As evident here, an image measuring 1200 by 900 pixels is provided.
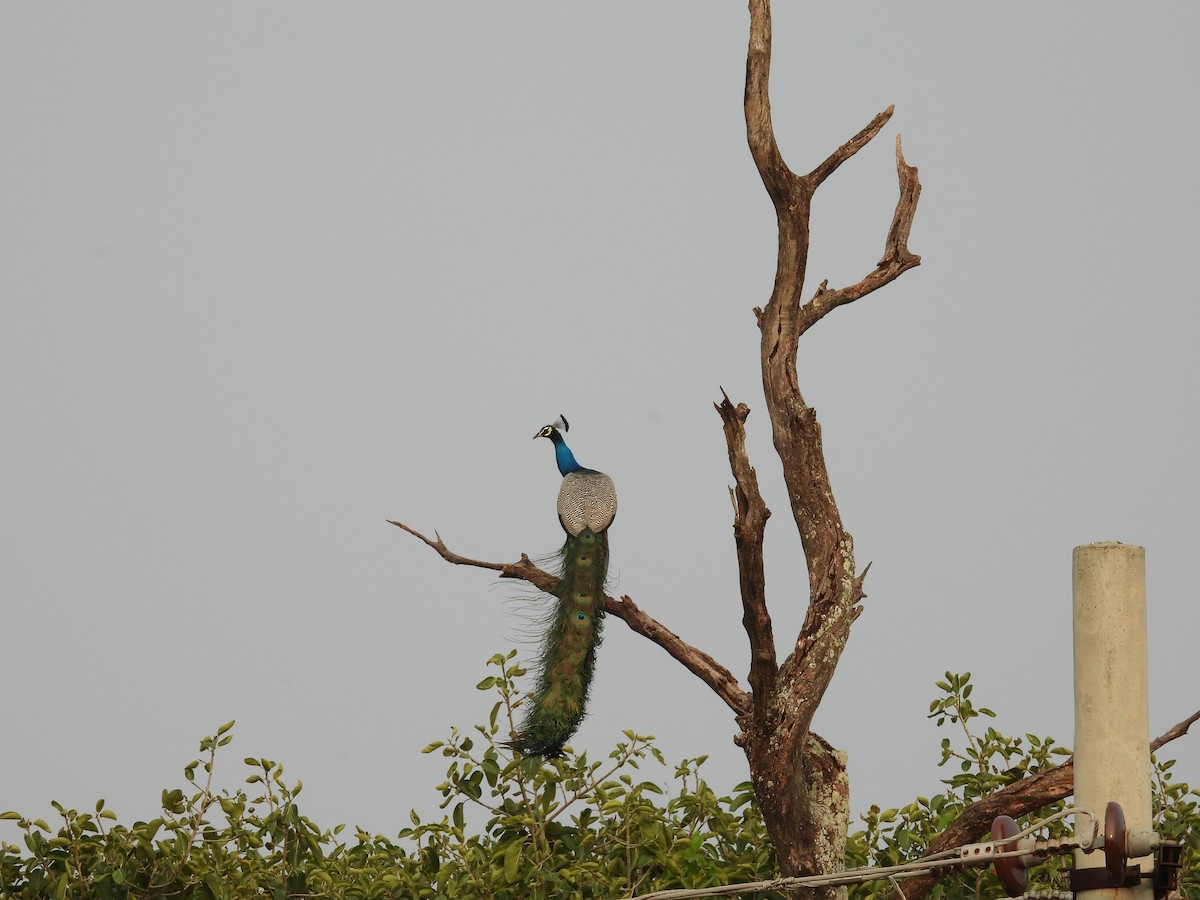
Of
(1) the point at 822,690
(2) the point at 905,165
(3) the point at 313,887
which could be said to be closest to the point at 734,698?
(1) the point at 822,690

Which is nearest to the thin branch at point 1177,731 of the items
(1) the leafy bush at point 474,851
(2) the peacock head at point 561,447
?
(1) the leafy bush at point 474,851

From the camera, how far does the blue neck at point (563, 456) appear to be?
11.6m

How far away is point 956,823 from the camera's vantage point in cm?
768

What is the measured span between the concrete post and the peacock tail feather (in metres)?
4.12

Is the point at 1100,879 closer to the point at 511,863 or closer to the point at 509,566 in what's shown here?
the point at 511,863

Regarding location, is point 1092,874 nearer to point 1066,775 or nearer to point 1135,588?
point 1135,588

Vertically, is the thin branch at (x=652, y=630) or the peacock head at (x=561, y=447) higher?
the peacock head at (x=561, y=447)

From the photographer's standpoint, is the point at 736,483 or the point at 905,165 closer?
the point at 736,483

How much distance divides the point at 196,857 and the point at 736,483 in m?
3.19

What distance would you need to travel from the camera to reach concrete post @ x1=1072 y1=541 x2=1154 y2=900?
16.2ft

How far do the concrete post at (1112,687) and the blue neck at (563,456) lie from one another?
6.64 m

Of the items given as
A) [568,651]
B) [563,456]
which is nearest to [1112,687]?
[568,651]

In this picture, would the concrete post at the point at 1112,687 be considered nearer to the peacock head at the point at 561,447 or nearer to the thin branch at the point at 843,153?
the thin branch at the point at 843,153

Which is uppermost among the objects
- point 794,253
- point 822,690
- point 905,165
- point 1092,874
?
point 905,165
